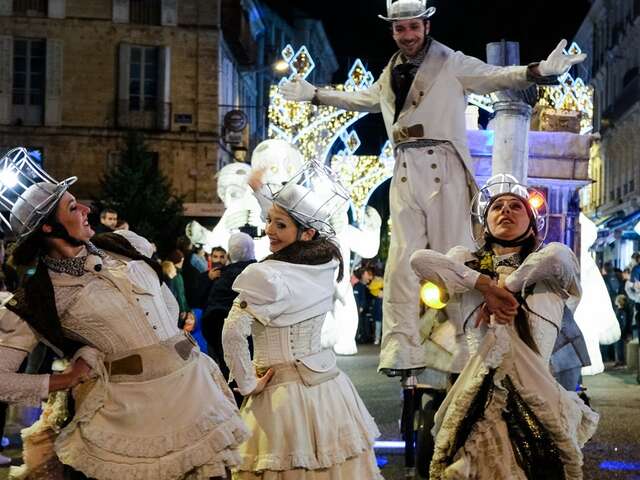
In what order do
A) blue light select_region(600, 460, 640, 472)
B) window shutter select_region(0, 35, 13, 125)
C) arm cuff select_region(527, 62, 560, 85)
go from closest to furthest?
1. arm cuff select_region(527, 62, 560, 85)
2. blue light select_region(600, 460, 640, 472)
3. window shutter select_region(0, 35, 13, 125)

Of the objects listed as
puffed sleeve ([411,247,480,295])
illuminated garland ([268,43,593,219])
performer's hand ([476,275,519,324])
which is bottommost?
performer's hand ([476,275,519,324])

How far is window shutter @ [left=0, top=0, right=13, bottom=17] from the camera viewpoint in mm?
31141

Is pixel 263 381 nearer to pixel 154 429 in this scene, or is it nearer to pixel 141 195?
pixel 154 429

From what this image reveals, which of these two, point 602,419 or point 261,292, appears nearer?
point 261,292

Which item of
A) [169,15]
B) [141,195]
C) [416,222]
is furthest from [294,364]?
[169,15]

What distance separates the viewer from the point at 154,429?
4016 mm

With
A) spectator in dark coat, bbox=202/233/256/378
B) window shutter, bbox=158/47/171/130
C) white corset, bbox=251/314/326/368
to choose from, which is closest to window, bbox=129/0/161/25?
window shutter, bbox=158/47/171/130

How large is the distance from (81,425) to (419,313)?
2.64 meters

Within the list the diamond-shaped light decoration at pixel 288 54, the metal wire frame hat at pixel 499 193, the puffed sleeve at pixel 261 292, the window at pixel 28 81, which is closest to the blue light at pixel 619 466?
the metal wire frame hat at pixel 499 193

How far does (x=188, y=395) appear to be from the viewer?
4117 mm

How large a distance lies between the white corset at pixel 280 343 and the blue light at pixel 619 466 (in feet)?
8.69

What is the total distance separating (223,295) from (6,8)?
26580mm

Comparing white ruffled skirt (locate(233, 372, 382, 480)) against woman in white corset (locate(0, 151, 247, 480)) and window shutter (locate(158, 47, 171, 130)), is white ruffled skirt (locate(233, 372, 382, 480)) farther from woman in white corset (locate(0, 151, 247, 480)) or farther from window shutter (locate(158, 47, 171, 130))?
window shutter (locate(158, 47, 171, 130))

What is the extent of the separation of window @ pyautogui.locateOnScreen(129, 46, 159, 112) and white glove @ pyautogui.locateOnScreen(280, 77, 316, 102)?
25211 millimetres
